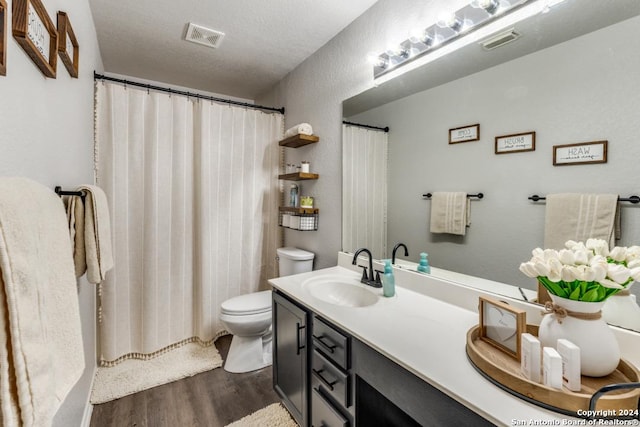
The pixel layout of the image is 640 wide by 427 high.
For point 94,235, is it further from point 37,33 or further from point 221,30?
point 221,30

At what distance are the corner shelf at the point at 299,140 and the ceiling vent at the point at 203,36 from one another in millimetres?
849

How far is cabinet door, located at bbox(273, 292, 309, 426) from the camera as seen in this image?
142cm

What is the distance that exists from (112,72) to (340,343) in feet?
10.1


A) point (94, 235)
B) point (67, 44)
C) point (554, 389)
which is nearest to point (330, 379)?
point (554, 389)

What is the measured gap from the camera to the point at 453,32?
4.36ft

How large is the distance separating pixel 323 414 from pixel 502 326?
2.92 feet

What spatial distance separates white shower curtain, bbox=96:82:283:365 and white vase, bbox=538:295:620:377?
224cm

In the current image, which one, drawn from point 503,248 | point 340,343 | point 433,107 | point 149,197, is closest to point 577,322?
point 503,248

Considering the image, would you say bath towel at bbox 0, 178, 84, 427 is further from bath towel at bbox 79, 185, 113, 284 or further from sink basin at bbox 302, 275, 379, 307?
sink basin at bbox 302, 275, 379, 307

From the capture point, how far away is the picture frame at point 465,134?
124 cm

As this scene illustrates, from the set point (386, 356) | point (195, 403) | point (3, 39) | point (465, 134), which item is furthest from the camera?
point (195, 403)

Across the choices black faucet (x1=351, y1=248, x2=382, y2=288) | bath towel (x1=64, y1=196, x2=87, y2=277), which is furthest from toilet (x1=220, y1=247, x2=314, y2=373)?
bath towel (x1=64, y1=196, x2=87, y2=277)

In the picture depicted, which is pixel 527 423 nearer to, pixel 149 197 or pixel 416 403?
pixel 416 403

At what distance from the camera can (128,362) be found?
219 centimetres
